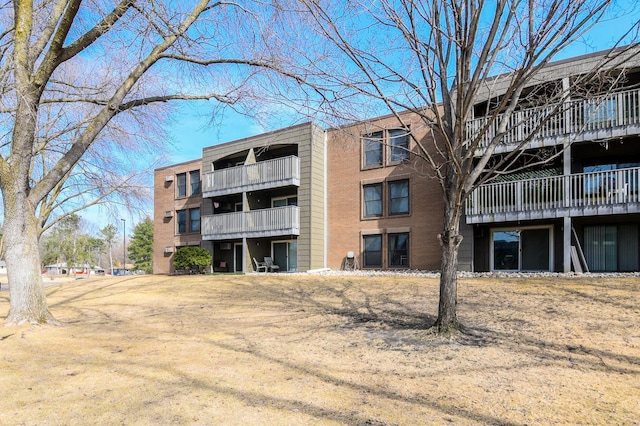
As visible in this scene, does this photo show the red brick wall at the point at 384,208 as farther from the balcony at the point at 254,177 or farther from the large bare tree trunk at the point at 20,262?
the large bare tree trunk at the point at 20,262

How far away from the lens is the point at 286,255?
70.2 feet

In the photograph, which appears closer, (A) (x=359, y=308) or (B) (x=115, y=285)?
(A) (x=359, y=308)

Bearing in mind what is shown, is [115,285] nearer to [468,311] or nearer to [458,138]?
[468,311]

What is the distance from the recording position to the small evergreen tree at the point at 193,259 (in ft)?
69.9

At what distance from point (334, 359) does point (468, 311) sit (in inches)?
151

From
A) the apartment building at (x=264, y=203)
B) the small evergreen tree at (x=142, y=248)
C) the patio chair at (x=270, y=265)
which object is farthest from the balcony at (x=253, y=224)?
the small evergreen tree at (x=142, y=248)

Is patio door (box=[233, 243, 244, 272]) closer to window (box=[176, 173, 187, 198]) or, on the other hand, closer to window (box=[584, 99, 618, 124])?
window (box=[176, 173, 187, 198])

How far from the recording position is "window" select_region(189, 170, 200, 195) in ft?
85.4

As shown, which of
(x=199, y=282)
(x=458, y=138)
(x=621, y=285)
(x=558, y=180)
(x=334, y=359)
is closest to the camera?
(x=334, y=359)

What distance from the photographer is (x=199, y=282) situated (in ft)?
52.4

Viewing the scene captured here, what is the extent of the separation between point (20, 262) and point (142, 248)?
5627 centimetres

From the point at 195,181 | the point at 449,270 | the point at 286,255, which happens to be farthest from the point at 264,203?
the point at 449,270

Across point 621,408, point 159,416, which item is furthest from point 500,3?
point 159,416

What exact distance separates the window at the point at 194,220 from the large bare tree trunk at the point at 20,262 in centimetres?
1806
